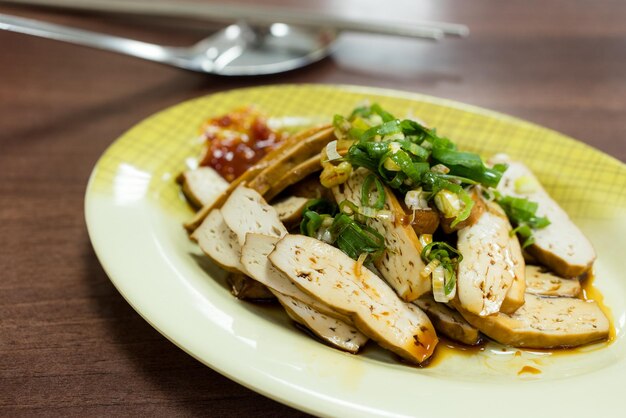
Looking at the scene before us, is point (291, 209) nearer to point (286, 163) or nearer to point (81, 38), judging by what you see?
point (286, 163)

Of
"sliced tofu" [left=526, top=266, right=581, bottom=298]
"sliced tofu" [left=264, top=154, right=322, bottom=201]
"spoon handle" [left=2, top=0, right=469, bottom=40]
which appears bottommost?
"sliced tofu" [left=526, top=266, right=581, bottom=298]

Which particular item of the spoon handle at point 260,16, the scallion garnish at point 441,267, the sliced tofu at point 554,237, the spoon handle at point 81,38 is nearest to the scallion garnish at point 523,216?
the sliced tofu at point 554,237

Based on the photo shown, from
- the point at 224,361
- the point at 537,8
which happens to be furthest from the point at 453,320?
the point at 537,8

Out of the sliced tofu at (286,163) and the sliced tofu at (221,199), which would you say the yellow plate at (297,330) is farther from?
the sliced tofu at (286,163)

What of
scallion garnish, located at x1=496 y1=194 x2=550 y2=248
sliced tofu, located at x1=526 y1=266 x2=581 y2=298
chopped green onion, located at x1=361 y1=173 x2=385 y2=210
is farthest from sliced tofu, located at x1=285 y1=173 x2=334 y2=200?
sliced tofu, located at x1=526 y1=266 x2=581 y2=298

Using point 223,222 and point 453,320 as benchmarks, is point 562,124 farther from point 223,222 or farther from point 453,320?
point 223,222

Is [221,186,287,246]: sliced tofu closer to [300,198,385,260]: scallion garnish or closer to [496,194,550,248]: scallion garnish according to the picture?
[300,198,385,260]: scallion garnish
